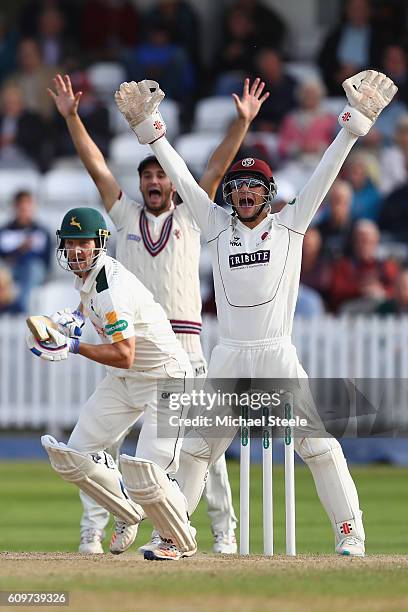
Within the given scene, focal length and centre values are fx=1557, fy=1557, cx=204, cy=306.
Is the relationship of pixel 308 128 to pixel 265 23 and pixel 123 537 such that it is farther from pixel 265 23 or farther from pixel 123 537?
pixel 123 537

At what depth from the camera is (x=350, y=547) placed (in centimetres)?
822

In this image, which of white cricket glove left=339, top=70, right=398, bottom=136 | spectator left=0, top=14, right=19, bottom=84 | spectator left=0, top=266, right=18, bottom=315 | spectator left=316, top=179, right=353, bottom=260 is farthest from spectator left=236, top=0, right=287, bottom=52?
white cricket glove left=339, top=70, right=398, bottom=136

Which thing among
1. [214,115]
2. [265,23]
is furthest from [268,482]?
[265,23]

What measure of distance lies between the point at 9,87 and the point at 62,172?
5.10 ft

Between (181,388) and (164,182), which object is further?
(164,182)

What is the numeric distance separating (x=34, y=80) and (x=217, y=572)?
12.5 meters

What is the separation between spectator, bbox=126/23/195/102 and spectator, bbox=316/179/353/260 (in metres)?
3.30

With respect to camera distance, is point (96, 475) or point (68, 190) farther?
point (68, 190)

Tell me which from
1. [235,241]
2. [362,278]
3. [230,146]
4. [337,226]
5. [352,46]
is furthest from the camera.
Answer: [352,46]

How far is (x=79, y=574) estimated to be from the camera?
7293 millimetres

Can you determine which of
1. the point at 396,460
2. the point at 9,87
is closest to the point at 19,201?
the point at 9,87

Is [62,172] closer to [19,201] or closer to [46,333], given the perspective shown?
[19,201]

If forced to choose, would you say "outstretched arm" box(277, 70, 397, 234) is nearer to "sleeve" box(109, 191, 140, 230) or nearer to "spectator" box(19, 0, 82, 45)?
"sleeve" box(109, 191, 140, 230)

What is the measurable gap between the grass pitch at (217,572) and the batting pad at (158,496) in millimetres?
188
